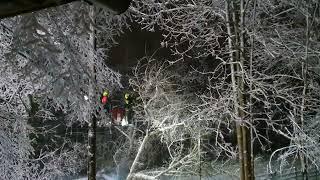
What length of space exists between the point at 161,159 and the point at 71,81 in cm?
1168

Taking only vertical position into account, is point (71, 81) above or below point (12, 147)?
above

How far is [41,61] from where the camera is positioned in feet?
30.9

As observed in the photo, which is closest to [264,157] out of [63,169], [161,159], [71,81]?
[161,159]

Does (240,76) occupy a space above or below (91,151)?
above

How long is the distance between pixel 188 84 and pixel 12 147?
30.3 feet

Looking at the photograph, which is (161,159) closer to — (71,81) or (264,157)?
(264,157)

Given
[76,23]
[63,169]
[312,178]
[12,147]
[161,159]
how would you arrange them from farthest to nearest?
[161,159]
[312,178]
[63,169]
[12,147]
[76,23]

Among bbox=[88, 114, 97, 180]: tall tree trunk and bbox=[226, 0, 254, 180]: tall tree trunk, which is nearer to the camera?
bbox=[226, 0, 254, 180]: tall tree trunk

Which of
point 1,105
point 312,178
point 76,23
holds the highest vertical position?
point 76,23

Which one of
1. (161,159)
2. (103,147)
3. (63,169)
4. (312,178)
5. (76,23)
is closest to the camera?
(76,23)

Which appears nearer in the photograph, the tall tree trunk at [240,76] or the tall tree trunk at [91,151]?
the tall tree trunk at [240,76]

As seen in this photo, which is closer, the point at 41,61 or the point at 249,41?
the point at 41,61

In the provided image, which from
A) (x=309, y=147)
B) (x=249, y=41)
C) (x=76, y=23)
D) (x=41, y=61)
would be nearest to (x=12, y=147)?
(x=41, y=61)

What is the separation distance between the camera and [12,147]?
12812mm
